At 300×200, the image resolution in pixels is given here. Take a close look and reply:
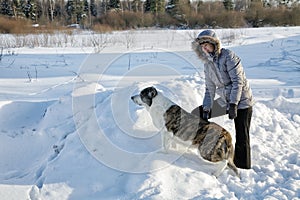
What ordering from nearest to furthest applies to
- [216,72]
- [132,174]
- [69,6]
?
[132,174], [216,72], [69,6]

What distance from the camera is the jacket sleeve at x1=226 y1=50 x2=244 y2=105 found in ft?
11.3

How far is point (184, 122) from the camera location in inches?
153

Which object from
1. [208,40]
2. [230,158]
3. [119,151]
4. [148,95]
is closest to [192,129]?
[230,158]

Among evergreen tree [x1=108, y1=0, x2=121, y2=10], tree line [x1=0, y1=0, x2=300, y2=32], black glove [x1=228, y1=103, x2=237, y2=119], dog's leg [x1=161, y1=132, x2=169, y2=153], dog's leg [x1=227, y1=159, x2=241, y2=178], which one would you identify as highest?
evergreen tree [x1=108, y1=0, x2=121, y2=10]

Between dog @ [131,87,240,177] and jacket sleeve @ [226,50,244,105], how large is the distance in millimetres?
498

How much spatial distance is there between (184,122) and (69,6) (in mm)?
50762

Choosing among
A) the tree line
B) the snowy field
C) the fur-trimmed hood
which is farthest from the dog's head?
the tree line

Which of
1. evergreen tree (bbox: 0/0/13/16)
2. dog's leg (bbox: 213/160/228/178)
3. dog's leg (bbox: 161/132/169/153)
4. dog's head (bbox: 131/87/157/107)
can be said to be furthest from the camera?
evergreen tree (bbox: 0/0/13/16)

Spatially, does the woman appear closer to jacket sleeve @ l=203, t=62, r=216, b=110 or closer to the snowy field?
jacket sleeve @ l=203, t=62, r=216, b=110

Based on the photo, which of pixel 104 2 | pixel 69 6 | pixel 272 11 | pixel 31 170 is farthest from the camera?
pixel 104 2

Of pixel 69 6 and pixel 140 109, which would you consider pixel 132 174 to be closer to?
pixel 140 109

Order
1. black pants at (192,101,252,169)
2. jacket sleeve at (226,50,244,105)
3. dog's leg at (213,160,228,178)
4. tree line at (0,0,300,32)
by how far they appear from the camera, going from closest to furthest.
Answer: jacket sleeve at (226,50,244,105) → dog's leg at (213,160,228,178) → black pants at (192,101,252,169) → tree line at (0,0,300,32)

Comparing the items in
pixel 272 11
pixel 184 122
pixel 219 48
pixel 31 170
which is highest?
pixel 272 11

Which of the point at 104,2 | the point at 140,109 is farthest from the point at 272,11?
the point at 140,109
